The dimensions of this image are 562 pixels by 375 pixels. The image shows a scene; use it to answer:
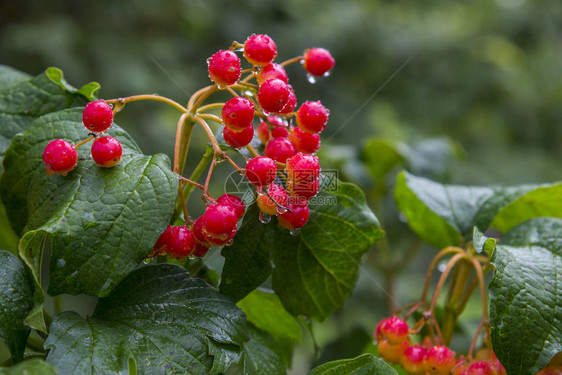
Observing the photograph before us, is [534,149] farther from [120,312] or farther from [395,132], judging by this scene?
[120,312]

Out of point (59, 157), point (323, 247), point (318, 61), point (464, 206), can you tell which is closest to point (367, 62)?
point (464, 206)

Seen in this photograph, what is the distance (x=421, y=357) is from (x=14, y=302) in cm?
59

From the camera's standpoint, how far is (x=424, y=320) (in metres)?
0.84

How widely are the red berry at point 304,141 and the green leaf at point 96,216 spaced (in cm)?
20

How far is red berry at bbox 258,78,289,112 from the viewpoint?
0.68 m

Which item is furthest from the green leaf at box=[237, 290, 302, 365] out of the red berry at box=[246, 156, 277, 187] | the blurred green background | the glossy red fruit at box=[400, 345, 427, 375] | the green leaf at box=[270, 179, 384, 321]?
the blurred green background

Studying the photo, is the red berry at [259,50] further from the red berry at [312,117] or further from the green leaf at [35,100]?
the green leaf at [35,100]

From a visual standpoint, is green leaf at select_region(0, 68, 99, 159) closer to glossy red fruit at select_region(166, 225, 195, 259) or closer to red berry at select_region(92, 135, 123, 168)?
red berry at select_region(92, 135, 123, 168)

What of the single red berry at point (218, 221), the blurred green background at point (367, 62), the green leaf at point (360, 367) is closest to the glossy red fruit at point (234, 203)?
the single red berry at point (218, 221)

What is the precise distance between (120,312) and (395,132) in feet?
6.31

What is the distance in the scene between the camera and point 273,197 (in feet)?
2.21

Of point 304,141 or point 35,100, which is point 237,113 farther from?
point 35,100

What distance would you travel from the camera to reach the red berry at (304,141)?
2.45 ft

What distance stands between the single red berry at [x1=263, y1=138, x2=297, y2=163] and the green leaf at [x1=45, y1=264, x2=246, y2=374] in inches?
8.2
